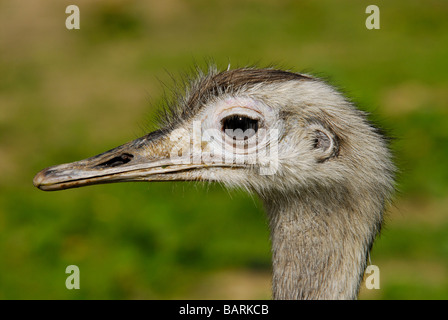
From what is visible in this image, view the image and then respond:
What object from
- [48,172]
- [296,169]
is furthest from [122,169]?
[296,169]

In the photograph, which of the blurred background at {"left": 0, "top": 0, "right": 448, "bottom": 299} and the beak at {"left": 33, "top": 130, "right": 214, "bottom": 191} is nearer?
the beak at {"left": 33, "top": 130, "right": 214, "bottom": 191}

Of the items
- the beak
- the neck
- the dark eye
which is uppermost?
the dark eye

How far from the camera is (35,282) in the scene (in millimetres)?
5785

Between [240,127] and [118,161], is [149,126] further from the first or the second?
[240,127]

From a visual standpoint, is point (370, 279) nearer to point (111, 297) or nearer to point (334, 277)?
point (111, 297)

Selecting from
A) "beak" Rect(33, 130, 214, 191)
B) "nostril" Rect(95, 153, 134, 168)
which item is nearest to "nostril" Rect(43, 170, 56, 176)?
"beak" Rect(33, 130, 214, 191)

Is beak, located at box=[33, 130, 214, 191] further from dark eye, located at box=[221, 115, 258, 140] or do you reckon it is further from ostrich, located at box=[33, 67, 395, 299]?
dark eye, located at box=[221, 115, 258, 140]

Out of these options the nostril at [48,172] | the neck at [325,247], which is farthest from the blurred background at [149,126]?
the nostril at [48,172]

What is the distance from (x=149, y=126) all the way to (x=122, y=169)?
4.00ft

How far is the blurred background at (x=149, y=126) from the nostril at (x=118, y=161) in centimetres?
74

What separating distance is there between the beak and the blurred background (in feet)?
2.33

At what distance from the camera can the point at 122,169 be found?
3.15 m

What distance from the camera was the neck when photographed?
3090 mm

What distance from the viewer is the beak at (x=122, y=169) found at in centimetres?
312
